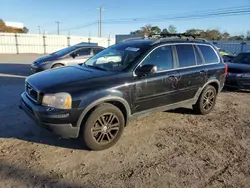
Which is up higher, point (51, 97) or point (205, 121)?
point (51, 97)

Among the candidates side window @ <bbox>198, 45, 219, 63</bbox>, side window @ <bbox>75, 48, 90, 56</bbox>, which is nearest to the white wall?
side window @ <bbox>75, 48, 90, 56</bbox>

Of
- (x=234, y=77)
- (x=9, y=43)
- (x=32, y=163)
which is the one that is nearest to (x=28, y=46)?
(x=9, y=43)

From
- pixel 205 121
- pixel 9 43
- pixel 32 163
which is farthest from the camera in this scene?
pixel 9 43

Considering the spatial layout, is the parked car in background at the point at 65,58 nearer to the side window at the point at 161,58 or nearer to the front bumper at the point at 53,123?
the side window at the point at 161,58

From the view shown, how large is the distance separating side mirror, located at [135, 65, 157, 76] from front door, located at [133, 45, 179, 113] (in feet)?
0.29

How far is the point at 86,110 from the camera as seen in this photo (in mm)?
3320

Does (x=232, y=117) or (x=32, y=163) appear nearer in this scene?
(x=32, y=163)

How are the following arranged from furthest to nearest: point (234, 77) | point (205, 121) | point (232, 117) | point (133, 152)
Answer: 1. point (234, 77)
2. point (232, 117)
3. point (205, 121)
4. point (133, 152)

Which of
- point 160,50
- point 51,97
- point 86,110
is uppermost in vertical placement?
point 160,50

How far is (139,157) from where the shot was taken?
11.4ft

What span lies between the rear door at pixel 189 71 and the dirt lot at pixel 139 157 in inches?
30.0

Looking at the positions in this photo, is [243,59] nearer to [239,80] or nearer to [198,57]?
[239,80]

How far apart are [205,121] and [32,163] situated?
12.5 feet

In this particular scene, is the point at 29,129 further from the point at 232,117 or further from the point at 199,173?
the point at 232,117
